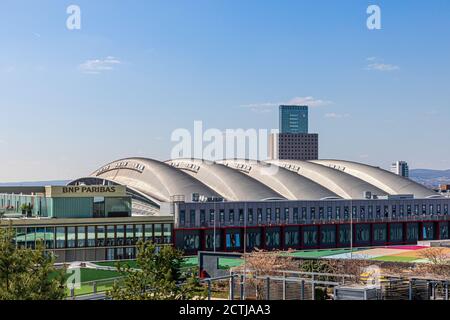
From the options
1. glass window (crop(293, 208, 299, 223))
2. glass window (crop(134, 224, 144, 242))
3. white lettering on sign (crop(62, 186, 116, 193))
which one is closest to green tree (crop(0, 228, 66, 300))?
white lettering on sign (crop(62, 186, 116, 193))

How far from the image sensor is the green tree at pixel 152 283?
30266 mm

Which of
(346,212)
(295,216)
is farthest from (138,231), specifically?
(346,212)

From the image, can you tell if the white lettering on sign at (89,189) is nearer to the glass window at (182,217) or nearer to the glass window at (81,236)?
the glass window at (81,236)

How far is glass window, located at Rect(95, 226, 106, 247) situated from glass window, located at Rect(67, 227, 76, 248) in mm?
2700

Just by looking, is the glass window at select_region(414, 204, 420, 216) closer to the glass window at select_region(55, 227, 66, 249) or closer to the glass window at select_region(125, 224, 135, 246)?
the glass window at select_region(125, 224, 135, 246)

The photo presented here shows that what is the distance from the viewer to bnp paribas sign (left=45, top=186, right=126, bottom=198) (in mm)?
81375

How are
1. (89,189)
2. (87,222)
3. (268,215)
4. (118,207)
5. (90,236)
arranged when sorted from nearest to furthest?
1. (87,222)
2. (90,236)
3. (89,189)
4. (118,207)
5. (268,215)

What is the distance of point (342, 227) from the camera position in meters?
103

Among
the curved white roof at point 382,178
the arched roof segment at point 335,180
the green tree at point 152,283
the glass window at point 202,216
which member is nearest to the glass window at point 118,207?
the glass window at point 202,216

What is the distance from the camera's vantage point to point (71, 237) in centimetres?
8025

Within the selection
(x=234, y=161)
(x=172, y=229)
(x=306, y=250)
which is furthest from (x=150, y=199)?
(x=234, y=161)

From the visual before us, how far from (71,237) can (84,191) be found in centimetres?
553

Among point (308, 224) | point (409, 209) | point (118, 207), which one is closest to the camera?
point (118, 207)

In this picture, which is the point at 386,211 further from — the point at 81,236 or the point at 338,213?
the point at 81,236
